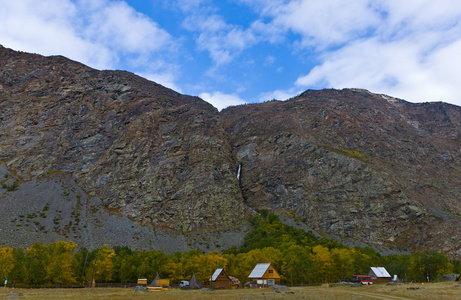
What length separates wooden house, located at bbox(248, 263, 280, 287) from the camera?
78.6m

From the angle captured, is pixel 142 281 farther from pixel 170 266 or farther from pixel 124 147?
pixel 124 147

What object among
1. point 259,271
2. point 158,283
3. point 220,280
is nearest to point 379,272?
point 259,271

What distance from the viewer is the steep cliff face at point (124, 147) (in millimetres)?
141875

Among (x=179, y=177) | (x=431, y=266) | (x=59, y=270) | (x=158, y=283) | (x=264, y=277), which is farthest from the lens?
(x=179, y=177)

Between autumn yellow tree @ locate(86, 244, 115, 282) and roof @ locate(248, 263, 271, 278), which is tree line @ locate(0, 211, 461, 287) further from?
roof @ locate(248, 263, 271, 278)

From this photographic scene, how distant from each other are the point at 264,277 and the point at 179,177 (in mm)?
85024

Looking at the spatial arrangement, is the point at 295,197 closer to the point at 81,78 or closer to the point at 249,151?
the point at 249,151

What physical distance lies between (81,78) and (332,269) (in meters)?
180

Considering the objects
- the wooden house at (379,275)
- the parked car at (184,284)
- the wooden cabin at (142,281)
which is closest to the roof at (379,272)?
the wooden house at (379,275)

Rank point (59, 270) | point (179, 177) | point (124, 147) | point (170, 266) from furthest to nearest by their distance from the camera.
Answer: point (124, 147) < point (179, 177) < point (170, 266) < point (59, 270)

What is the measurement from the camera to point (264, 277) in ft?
259

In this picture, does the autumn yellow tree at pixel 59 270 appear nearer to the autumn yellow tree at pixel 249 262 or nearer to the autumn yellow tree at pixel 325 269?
the autumn yellow tree at pixel 249 262

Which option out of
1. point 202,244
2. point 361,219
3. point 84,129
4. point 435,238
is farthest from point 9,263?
point 435,238

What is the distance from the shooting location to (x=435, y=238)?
124875mm
